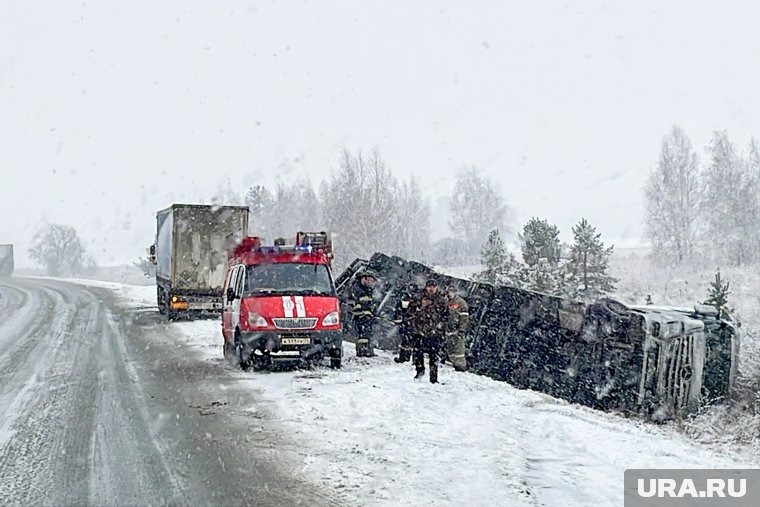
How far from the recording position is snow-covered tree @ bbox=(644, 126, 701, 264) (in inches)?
2248

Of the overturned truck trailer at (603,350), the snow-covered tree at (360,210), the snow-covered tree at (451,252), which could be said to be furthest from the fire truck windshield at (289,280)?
the snow-covered tree at (451,252)

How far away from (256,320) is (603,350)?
20.0ft

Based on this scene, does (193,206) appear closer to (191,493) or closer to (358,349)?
(358,349)

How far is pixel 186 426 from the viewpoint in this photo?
8.63 m

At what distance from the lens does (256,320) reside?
40.9 feet

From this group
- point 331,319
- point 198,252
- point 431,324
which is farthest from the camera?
point 198,252

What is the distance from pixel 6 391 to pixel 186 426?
424cm

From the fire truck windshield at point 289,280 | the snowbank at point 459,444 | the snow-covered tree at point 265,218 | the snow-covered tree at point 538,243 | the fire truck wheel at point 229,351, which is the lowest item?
the snowbank at point 459,444

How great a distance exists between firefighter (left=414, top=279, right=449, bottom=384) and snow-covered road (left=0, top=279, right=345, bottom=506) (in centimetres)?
271

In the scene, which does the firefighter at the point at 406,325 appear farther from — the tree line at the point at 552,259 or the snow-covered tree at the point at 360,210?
the snow-covered tree at the point at 360,210

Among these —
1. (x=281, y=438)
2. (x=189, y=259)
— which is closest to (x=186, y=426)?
(x=281, y=438)

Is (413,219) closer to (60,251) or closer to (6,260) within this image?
(6,260)

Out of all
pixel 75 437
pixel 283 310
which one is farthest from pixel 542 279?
pixel 75 437

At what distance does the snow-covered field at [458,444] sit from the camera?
613 cm
